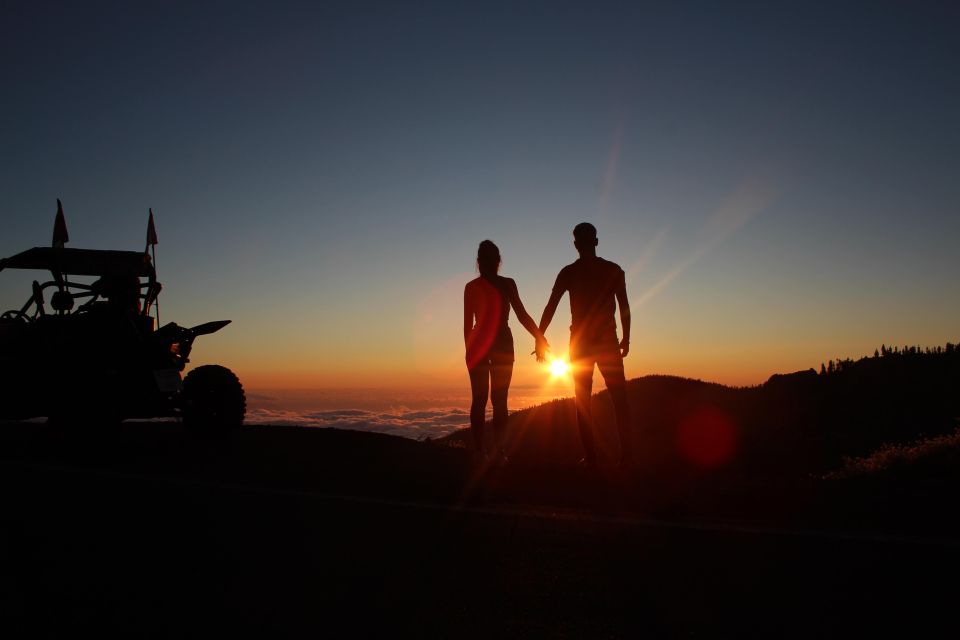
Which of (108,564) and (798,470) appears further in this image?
(798,470)

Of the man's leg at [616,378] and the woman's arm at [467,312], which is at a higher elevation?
the woman's arm at [467,312]

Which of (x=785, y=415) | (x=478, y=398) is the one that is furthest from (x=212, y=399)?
(x=785, y=415)

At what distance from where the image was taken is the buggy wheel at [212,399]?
9.72 m

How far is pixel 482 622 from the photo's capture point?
309cm

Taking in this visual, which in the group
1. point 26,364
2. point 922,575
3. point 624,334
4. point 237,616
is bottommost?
point 237,616

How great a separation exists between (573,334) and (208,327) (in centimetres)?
534

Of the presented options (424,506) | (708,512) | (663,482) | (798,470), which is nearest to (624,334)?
(663,482)

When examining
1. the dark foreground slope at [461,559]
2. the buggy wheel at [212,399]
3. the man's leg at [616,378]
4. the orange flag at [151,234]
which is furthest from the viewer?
the orange flag at [151,234]

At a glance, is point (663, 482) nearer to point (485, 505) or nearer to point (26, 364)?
point (485, 505)

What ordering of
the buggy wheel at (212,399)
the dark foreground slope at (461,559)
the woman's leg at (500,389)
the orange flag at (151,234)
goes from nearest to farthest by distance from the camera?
the dark foreground slope at (461,559), the woman's leg at (500,389), the buggy wheel at (212,399), the orange flag at (151,234)

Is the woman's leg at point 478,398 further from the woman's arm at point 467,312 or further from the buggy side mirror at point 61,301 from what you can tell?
the buggy side mirror at point 61,301

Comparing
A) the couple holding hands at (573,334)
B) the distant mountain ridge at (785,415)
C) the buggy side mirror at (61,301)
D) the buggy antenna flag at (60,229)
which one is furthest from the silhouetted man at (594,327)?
the buggy antenna flag at (60,229)

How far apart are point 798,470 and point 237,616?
33.3 ft

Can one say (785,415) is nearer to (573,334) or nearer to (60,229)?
A: (573,334)
